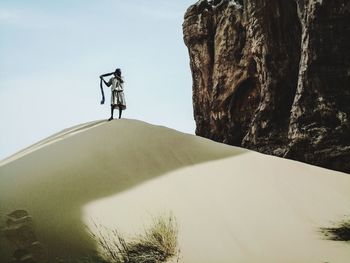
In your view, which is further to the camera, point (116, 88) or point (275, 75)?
point (275, 75)

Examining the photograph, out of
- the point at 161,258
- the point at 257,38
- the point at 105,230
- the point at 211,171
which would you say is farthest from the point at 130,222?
the point at 257,38

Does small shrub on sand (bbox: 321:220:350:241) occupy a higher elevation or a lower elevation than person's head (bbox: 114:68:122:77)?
lower

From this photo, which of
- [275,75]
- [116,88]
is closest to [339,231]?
[116,88]

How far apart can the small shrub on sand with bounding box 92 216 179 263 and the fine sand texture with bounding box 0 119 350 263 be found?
164 millimetres

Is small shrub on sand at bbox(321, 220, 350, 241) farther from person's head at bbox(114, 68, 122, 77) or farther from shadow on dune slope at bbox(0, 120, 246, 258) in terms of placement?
person's head at bbox(114, 68, 122, 77)

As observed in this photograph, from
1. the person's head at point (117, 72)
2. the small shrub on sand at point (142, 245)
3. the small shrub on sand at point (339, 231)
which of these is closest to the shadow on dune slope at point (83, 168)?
the small shrub on sand at point (142, 245)

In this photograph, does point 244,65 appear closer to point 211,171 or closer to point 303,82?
point 303,82

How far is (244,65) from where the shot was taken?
22969 mm

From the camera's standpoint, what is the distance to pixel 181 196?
7.73 meters

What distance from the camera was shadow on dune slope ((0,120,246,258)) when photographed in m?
6.08

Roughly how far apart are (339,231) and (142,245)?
3.48m

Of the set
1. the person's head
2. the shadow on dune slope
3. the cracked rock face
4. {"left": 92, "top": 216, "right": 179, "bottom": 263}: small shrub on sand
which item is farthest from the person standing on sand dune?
the cracked rock face

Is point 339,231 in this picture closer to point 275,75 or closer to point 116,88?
point 116,88

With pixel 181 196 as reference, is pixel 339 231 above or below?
below
